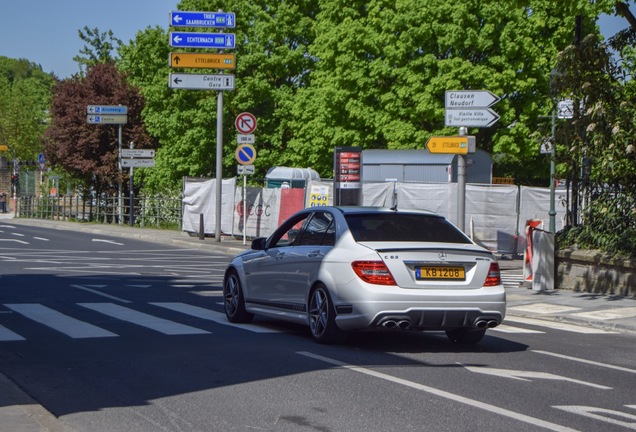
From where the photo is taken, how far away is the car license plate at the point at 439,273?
10.8 meters

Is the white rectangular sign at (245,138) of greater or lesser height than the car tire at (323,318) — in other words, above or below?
above

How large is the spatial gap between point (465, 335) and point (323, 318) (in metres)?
1.67

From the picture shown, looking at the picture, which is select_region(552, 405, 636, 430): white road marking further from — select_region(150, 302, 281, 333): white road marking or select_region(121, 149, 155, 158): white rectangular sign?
select_region(121, 149, 155, 158): white rectangular sign

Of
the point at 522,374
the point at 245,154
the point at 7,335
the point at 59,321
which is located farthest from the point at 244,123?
the point at 522,374

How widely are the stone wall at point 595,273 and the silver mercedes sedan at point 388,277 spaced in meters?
6.81

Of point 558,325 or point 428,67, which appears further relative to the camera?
point 428,67

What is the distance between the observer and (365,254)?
35.6 ft

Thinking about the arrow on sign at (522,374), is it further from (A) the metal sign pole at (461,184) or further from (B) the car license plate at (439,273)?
(A) the metal sign pole at (461,184)

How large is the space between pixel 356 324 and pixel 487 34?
36969 millimetres

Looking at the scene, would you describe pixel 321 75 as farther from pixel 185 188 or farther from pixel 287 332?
pixel 287 332

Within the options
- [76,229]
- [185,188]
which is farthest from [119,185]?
[185,188]

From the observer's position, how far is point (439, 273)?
1086 centimetres

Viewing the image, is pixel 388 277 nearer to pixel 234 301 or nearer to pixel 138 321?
pixel 234 301

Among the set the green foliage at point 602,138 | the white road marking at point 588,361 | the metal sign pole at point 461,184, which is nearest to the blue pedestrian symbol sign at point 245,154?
the metal sign pole at point 461,184
